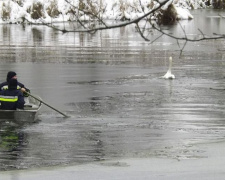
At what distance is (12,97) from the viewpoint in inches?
751

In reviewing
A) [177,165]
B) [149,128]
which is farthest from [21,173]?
[149,128]

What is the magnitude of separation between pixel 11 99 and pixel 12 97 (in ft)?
0.42

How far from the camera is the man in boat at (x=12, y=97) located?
62.1ft

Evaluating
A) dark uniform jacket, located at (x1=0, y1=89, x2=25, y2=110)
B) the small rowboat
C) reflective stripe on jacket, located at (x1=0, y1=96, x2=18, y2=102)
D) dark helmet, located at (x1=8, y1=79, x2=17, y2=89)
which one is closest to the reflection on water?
the small rowboat

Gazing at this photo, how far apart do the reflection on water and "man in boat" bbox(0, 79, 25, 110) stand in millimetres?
493

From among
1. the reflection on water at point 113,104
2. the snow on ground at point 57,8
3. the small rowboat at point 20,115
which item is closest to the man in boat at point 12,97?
the small rowboat at point 20,115

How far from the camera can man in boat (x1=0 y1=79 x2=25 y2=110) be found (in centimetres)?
1894

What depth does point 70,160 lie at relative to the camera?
14.7 metres

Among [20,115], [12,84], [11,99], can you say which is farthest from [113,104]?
[12,84]

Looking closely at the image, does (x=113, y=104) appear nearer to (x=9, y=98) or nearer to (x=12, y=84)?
(x=9, y=98)

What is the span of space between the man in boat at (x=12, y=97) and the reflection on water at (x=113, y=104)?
1.62 feet

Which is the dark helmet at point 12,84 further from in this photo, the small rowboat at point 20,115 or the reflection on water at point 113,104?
the reflection on water at point 113,104

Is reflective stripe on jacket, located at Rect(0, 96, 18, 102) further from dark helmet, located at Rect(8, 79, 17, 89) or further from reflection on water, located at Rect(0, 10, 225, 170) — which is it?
reflection on water, located at Rect(0, 10, 225, 170)

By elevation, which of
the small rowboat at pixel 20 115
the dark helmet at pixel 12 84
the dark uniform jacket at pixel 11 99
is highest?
the dark helmet at pixel 12 84
